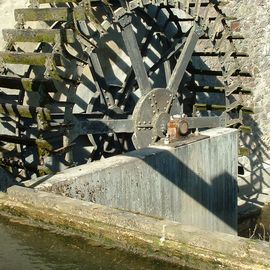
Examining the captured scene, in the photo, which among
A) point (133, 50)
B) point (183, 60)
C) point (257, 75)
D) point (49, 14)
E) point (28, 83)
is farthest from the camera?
point (257, 75)

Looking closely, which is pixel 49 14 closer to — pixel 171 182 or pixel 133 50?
pixel 133 50

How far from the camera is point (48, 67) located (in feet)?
20.5

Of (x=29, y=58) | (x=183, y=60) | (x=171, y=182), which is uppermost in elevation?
(x=29, y=58)

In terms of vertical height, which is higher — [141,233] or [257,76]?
[257,76]

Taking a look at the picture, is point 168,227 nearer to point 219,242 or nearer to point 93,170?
point 219,242

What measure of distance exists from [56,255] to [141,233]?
0.54 m

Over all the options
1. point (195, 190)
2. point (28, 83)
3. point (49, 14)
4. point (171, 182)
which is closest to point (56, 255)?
point (171, 182)

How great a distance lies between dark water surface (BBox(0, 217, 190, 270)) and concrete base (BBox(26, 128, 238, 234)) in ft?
2.39

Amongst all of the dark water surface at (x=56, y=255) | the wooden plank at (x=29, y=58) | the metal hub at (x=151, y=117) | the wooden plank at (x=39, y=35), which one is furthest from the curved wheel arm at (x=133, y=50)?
the dark water surface at (x=56, y=255)

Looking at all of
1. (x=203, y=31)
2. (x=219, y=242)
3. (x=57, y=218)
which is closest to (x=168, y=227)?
(x=219, y=242)

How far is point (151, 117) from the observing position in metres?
7.80

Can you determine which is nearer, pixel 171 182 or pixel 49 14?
pixel 171 182

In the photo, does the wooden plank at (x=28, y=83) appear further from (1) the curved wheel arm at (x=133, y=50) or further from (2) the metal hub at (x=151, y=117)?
(2) the metal hub at (x=151, y=117)

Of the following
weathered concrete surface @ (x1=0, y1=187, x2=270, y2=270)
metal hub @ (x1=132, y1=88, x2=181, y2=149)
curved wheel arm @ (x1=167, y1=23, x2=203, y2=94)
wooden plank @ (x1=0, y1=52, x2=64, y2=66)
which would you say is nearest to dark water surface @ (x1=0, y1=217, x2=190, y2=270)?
weathered concrete surface @ (x1=0, y1=187, x2=270, y2=270)
